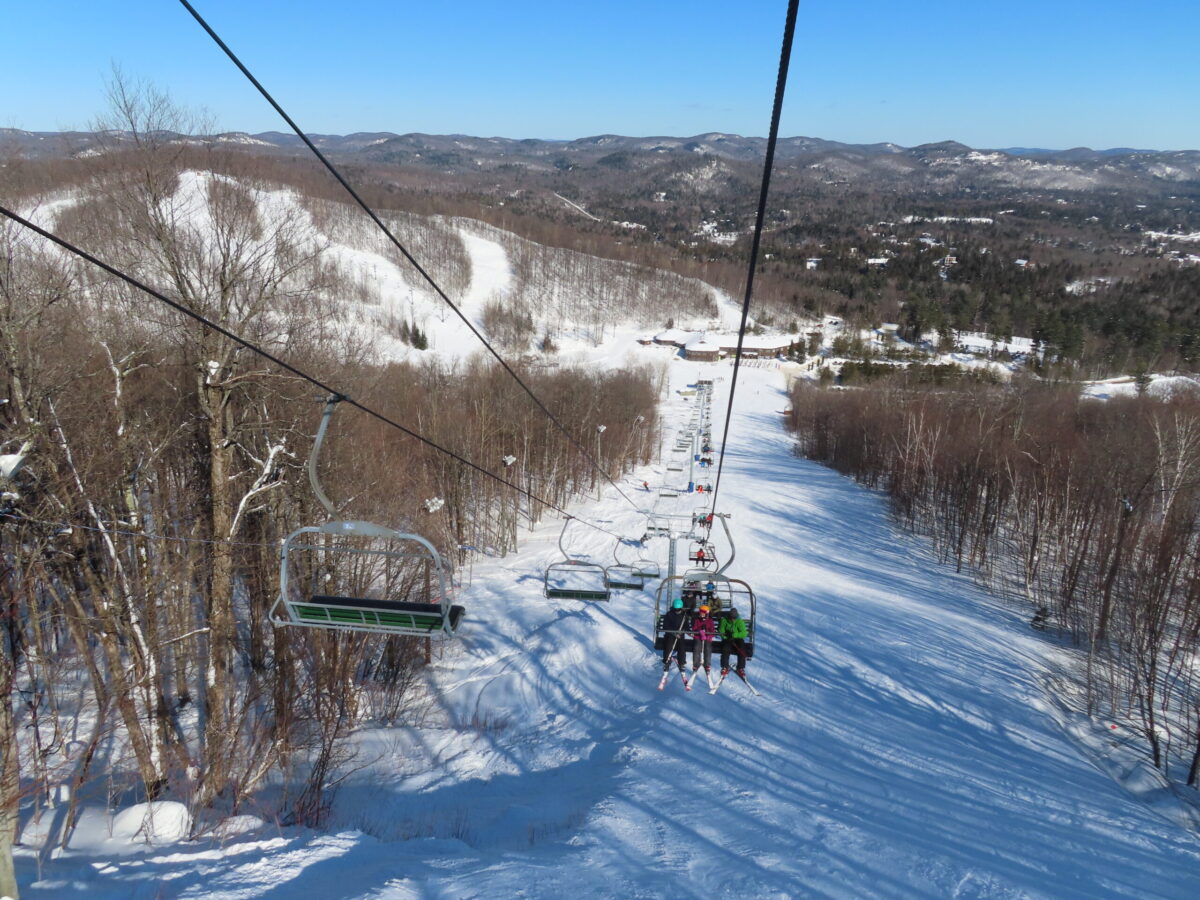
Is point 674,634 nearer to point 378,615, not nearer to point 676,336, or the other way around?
point 378,615

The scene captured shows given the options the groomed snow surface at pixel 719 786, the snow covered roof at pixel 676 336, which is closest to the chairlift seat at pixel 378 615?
the groomed snow surface at pixel 719 786

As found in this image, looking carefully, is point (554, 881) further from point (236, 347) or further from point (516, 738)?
point (236, 347)

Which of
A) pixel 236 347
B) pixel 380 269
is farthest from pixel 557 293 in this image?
pixel 236 347

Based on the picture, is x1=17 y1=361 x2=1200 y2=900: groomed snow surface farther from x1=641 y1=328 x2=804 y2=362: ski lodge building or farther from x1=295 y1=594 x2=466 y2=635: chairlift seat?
x1=641 y1=328 x2=804 y2=362: ski lodge building

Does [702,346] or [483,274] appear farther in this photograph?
[483,274]

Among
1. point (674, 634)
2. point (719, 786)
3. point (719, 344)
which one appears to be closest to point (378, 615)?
point (674, 634)

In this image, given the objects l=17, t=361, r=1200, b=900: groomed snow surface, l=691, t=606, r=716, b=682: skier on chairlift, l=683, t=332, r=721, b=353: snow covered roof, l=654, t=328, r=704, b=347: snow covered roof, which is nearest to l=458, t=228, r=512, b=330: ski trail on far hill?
l=654, t=328, r=704, b=347: snow covered roof

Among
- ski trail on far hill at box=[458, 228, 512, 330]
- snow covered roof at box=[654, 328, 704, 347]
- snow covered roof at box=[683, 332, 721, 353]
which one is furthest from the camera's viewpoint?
snow covered roof at box=[654, 328, 704, 347]

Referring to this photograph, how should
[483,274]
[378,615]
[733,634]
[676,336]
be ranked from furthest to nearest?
[483,274]
[676,336]
[733,634]
[378,615]
